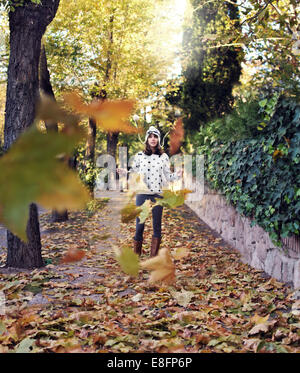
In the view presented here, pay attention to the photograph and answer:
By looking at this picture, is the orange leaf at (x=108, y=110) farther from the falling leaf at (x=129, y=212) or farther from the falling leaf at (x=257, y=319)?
the falling leaf at (x=257, y=319)

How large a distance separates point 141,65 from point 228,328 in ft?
43.5

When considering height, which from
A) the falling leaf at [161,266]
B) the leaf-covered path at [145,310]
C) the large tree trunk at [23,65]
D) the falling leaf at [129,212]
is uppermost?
the large tree trunk at [23,65]

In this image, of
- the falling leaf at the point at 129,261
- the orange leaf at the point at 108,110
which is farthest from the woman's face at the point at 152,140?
the orange leaf at the point at 108,110

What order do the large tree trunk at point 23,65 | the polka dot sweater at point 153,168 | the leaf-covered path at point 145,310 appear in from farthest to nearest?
the large tree trunk at point 23,65 → the polka dot sweater at point 153,168 → the leaf-covered path at point 145,310

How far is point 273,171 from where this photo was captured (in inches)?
199

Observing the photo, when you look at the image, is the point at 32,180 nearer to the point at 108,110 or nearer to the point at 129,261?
the point at 108,110

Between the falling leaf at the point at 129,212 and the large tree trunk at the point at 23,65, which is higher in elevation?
the large tree trunk at the point at 23,65

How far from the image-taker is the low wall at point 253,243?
481 cm

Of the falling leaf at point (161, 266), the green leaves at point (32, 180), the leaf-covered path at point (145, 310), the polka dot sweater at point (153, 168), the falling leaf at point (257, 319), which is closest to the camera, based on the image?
the green leaves at point (32, 180)

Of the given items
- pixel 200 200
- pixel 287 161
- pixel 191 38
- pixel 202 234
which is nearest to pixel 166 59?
pixel 191 38

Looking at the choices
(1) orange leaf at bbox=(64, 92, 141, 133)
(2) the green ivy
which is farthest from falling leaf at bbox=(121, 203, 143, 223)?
(2) the green ivy

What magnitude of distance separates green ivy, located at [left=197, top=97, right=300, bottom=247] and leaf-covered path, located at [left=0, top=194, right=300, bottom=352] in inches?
32.4

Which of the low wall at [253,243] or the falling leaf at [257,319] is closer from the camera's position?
the falling leaf at [257,319]

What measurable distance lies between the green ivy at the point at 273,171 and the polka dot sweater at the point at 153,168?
126 centimetres
